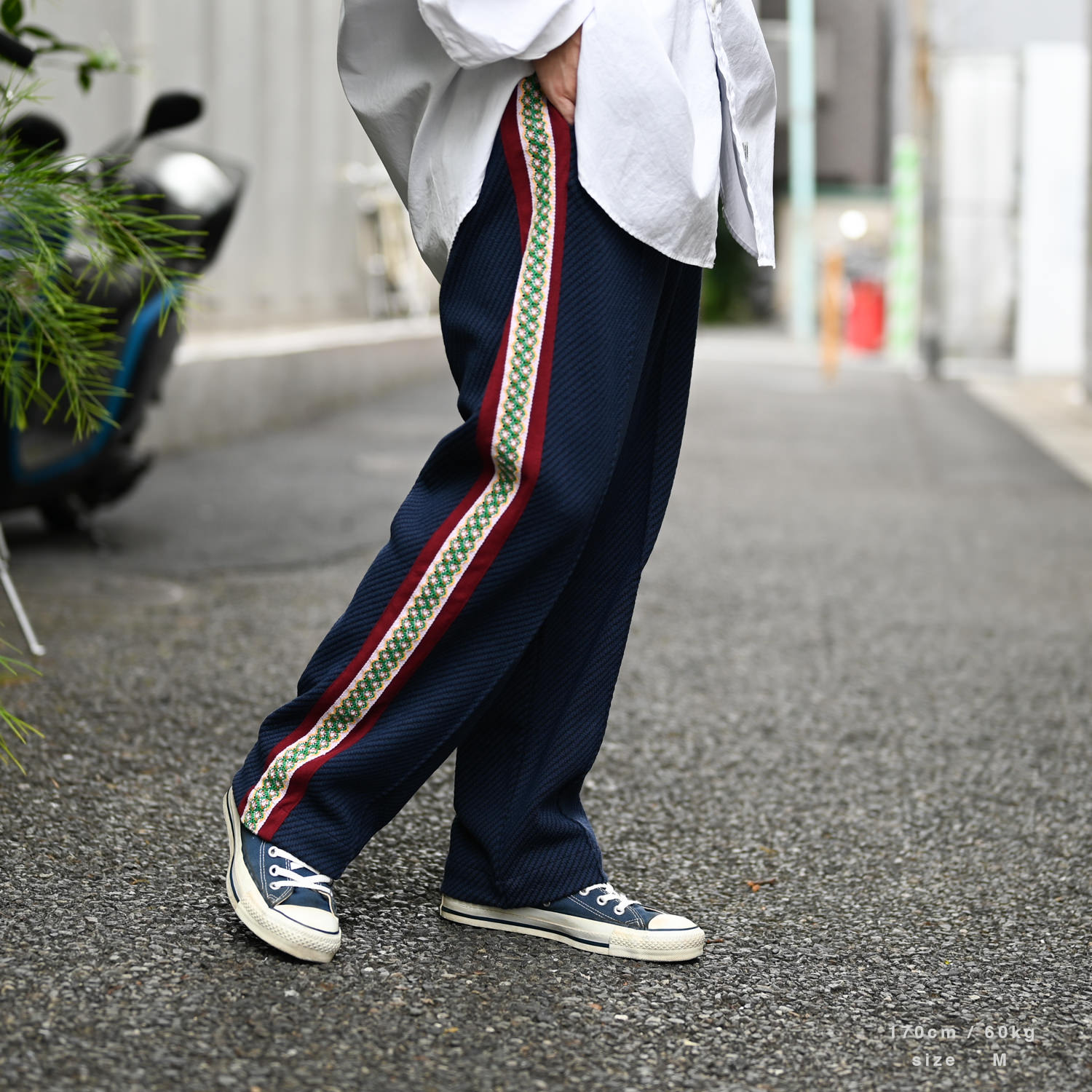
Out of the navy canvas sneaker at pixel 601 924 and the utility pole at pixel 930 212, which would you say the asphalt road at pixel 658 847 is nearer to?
the navy canvas sneaker at pixel 601 924

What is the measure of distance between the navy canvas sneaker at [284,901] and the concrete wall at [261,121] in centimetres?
557

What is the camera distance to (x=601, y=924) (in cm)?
179

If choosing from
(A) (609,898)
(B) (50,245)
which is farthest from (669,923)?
(B) (50,245)

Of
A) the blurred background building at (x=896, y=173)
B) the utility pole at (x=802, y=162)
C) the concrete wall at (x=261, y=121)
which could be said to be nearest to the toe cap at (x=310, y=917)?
the blurred background building at (x=896, y=173)

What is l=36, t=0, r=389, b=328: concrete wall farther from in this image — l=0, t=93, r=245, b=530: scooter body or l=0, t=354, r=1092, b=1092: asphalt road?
l=0, t=354, r=1092, b=1092: asphalt road

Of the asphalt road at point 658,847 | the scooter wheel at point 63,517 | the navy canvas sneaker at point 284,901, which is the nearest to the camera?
the asphalt road at point 658,847

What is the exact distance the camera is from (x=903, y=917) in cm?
196

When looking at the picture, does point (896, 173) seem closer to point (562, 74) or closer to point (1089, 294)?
point (1089, 294)

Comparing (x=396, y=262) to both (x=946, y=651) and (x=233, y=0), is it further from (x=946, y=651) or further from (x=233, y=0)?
(x=946, y=651)

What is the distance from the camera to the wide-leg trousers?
5.31 feet

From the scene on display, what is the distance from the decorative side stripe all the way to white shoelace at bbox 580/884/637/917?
36 cm

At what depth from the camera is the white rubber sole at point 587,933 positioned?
1770 millimetres

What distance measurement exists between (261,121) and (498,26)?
862cm

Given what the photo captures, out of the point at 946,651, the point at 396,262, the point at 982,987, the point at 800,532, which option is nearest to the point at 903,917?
the point at 982,987
